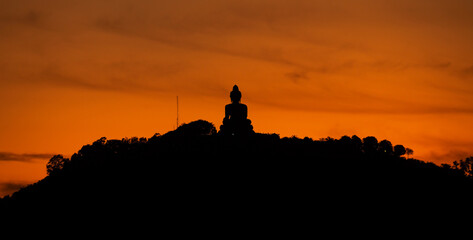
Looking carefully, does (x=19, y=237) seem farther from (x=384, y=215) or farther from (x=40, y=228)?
(x=384, y=215)

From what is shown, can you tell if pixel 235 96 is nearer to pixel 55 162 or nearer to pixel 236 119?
pixel 236 119

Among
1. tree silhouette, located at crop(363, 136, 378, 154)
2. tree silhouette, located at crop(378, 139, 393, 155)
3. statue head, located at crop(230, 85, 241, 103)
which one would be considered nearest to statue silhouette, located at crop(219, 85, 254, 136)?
statue head, located at crop(230, 85, 241, 103)

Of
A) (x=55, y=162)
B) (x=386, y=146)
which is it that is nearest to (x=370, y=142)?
(x=386, y=146)

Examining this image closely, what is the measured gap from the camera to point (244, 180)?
194ft

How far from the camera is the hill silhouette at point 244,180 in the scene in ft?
189

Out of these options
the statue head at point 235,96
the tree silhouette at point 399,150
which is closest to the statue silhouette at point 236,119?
the statue head at point 235,96

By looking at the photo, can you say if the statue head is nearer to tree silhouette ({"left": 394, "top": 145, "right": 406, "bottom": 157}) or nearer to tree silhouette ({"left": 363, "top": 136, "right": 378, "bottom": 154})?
tree silhouette ({"left": 363, "top": 136, "right": 378, "bottom": 154})

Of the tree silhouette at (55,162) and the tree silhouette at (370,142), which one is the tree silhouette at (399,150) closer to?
the tree silhouette at (370,142)

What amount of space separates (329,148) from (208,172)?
44.8 feet

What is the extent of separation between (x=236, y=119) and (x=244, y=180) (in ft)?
20.3

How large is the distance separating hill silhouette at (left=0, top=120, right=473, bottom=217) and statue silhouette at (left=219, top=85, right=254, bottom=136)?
66 cm

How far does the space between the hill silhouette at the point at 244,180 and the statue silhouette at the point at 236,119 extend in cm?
66

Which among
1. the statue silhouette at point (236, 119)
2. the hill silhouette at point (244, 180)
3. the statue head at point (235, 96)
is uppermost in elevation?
the statue head at point (235, 96)

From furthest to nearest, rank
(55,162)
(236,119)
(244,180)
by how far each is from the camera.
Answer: (55,162)
(236,119)
(244,180)
